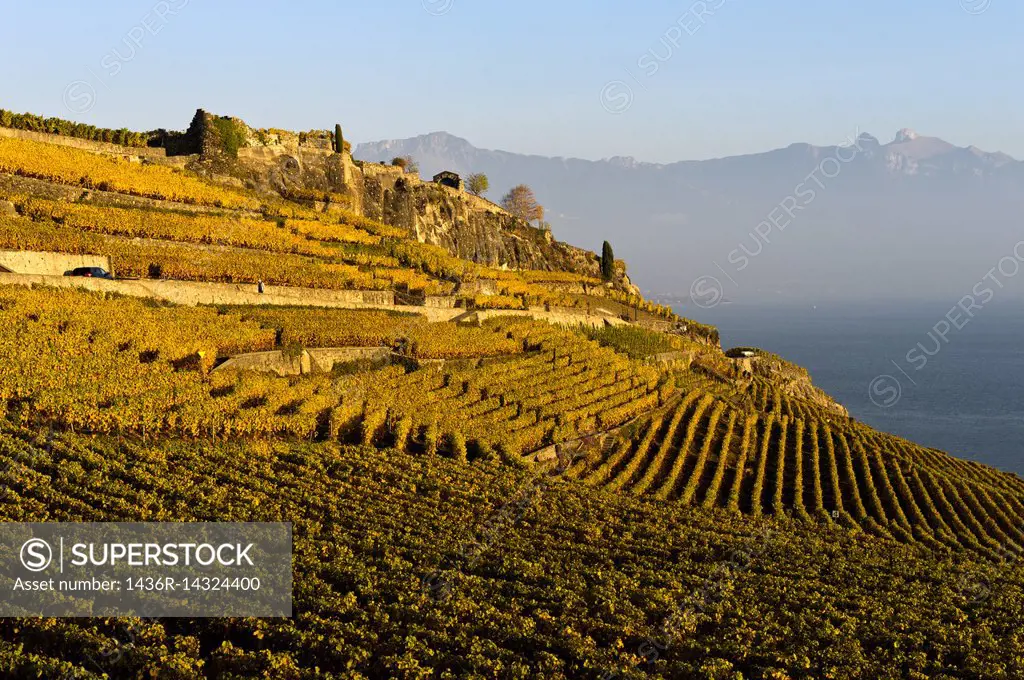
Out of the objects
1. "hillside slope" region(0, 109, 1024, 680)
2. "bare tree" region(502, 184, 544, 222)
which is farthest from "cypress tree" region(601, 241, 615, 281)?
"hillside slope" region(0, 109, 1024, 680)

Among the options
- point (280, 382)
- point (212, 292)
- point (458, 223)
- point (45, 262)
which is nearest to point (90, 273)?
point (45, 262)

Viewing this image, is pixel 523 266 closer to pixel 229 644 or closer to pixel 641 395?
pixel 641 395

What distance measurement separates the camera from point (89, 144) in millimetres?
52969

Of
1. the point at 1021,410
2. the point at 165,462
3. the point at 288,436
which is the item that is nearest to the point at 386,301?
the point at 288,436

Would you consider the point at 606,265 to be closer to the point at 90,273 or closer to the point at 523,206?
the point at 523,206

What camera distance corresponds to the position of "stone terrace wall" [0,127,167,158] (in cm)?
4922

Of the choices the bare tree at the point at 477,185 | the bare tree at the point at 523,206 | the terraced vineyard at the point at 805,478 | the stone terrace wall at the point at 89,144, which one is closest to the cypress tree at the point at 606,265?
the bare tree at the point at 523,206

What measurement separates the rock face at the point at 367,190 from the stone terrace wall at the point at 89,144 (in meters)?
3.14

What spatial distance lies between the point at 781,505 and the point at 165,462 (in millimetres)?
26651

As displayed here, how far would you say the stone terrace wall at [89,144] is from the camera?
49.2 meters

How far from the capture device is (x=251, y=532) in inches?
701

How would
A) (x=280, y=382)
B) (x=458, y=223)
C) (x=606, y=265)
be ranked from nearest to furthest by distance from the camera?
1. (x=280, y=382)
2. (x=458, y=223)
3. (x=606, y=265)

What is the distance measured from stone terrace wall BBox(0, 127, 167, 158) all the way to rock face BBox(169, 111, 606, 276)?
10.3 feet

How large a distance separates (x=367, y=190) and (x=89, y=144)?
27192 mm
